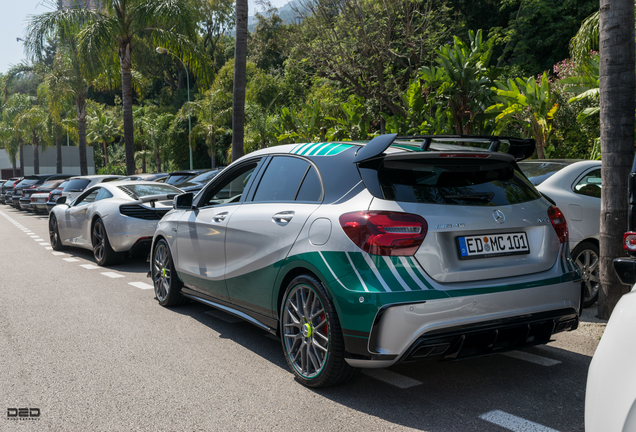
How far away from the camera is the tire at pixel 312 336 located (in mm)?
3625

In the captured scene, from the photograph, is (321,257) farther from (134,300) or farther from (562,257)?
(134,300)

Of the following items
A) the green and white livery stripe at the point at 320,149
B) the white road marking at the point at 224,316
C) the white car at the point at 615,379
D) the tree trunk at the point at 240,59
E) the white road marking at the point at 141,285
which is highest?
the tree trunk at the point at 240,59

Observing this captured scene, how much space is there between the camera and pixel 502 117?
45.5ft

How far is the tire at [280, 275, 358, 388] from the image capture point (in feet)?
11.9

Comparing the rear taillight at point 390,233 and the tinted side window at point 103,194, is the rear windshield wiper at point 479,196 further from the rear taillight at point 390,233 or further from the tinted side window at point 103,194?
the tinted side window at point 103,194

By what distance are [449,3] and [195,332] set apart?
24050 mm

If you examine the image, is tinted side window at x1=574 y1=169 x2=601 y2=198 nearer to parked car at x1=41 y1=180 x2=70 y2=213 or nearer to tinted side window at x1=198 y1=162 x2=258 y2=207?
tinted side window at x1=198 y1=162 x2=258 y2=207

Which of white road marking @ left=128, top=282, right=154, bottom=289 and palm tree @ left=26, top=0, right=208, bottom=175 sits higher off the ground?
palm tree @ left=26, top=0, right=208, bottom=175

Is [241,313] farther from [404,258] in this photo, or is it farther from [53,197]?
[53,197]

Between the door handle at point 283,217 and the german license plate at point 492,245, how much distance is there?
1.22 meters

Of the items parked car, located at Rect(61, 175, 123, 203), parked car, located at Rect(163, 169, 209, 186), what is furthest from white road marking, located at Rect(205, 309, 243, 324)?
parked car, located at Rect(61, 175, 123, 203)

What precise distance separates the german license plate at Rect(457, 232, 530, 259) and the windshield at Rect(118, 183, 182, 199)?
7073 millimetres

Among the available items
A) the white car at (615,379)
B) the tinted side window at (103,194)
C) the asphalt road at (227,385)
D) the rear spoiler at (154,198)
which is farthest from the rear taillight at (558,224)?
the tinted side window at (103,194)

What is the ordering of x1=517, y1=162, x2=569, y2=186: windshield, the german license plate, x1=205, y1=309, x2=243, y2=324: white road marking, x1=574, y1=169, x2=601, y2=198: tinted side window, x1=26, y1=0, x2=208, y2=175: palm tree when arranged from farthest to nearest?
x1=26, y1=0, x2=208, y2=175: palm tree, x1=517, y1=162, x2=569, y2=186: windshield, x1=574, y1=169, x2=601, y2=198: tinted side window, x1=205, y1=309, x2=243, y2=324: white road marking, the german license plate
